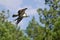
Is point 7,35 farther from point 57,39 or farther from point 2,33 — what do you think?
point 57,39

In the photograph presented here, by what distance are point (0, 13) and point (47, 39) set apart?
830 inches

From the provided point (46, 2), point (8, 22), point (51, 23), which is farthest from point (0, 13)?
point (51, 23)

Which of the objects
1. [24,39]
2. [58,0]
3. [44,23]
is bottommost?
[24,39]

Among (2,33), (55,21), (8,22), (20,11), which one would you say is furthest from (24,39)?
(20,11)

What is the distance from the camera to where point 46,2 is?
3569 centimetres

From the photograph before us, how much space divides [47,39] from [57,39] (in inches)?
41.0

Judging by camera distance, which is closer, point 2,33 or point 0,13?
point 2,33

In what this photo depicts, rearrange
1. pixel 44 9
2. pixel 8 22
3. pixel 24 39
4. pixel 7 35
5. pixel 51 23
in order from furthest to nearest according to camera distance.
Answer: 1. pixel 8 22
2. pixel 24 39
3. pixel 7 35
4. pixel 44 9
5. pixel 51 23

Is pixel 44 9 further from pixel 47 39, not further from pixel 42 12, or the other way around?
pixel 47 39

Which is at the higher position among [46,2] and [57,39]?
[46,2]

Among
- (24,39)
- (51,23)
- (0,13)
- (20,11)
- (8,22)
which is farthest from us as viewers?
(0,13)

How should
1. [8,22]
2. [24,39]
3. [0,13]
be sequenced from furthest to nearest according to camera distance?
[0,13] → [8,22] → [24,39]

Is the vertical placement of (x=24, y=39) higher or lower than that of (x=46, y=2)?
lower

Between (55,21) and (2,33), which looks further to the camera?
(2,33)
